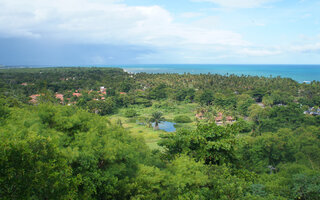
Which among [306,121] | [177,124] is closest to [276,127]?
[306,121]

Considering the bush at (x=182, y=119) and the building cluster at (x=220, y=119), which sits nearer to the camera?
the building cluster at (x=220, y=119)

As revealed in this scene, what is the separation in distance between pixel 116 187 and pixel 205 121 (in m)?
41.8

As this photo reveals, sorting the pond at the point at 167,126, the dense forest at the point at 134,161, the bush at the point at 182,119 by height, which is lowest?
the pond at the point at 167,126

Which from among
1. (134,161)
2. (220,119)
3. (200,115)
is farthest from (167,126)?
(134,161)

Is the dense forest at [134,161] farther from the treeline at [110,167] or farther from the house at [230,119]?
the house at [230,119]

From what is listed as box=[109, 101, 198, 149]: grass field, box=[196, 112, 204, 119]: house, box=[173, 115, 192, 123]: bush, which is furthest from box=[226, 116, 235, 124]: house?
box=[173, 115, 192, 123]: bush

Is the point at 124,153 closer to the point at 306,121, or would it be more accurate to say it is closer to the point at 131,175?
the point at 131,175

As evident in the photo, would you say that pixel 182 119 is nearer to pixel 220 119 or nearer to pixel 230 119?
pixel 220 119

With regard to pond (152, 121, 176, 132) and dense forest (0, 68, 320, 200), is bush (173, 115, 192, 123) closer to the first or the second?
pond (152, 121, 176, 132)

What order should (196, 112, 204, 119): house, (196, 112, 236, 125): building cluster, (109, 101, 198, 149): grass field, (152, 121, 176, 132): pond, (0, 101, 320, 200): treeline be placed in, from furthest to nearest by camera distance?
(196, 112, 204, 119): house, (196, 112, 236, 125): building cluster, (152, 121, 176, 132): pond, (109, 101, 198, 149): grass field, (0, 101, 320, 200): treeline

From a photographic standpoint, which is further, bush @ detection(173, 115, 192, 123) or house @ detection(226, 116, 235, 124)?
bush @ detection(173, 115, 192, 123)

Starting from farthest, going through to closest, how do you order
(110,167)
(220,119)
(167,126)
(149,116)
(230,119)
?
(149,116)
(230,119)
(220,119)
(167,126)
(110,167)

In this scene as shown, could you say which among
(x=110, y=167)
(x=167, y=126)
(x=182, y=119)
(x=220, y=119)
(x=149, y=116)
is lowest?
(x=167, y=126)

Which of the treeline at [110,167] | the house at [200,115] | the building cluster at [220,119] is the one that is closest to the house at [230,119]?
the building cluster at [220,119]
